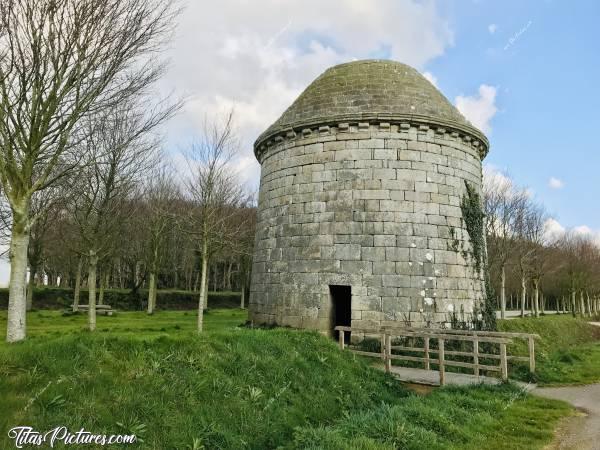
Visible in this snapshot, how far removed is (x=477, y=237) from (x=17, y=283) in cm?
1142

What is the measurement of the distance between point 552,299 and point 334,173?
190 feet

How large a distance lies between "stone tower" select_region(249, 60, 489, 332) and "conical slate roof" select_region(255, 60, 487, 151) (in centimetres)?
4

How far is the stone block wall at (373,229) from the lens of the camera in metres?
11.1

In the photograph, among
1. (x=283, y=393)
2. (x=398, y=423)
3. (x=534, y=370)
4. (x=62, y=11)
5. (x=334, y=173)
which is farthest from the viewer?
(x=334, y=173)

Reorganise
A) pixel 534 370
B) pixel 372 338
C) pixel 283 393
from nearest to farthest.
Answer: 1. pixel 283 393
2. pixel 534 370
3. pixel 372 338

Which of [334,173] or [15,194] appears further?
[334,173]

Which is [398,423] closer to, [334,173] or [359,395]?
[359,395]

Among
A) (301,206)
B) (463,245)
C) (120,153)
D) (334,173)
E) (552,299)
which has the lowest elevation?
(552,299)

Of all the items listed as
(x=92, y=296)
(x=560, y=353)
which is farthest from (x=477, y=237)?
(x=92, y=296)

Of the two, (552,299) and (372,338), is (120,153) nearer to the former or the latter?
(372,338)

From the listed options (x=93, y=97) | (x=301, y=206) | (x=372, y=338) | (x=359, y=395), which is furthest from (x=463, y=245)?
(x=93, y=97)

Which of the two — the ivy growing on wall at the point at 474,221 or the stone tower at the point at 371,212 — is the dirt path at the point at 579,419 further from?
the ivy growing on wall at the point at 474,221

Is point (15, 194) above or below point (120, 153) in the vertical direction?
below

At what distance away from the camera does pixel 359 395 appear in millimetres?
6852
